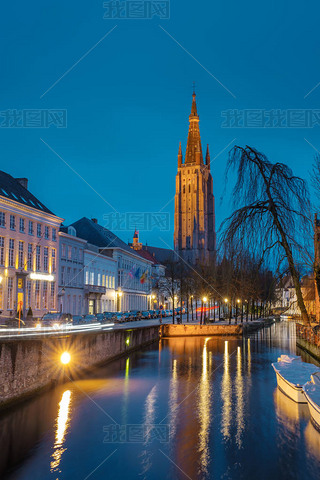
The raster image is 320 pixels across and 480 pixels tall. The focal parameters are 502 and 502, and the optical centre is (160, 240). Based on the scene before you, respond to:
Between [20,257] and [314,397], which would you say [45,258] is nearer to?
[20,257]

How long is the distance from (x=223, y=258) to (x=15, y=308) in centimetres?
3857

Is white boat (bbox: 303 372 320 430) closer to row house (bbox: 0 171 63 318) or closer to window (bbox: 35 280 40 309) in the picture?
row house (bbox: 0 171 63 318)

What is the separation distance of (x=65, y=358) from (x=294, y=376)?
1048 cm

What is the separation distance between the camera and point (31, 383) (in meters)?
20.0

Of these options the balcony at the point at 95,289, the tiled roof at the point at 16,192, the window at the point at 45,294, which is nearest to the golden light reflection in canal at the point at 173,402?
the tiled roof at the point at 16,192

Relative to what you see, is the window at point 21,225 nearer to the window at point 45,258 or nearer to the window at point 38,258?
the window at point 38,258

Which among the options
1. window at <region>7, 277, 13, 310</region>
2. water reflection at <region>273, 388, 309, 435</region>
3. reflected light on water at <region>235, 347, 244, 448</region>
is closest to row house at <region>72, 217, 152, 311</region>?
window at <region>7, 277, 13, 310</region>

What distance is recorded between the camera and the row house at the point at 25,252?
50062mm

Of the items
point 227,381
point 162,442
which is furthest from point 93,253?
point 162,442

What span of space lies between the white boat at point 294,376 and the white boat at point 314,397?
94cm

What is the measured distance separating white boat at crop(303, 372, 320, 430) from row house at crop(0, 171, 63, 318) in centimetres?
3382

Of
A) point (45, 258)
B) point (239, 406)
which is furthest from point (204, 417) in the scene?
point (45, 258)

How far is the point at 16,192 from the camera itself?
54.9 meters

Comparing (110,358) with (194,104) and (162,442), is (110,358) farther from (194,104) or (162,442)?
(194,104)
